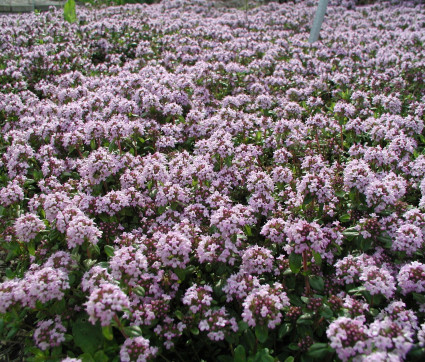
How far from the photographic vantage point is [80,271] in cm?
386

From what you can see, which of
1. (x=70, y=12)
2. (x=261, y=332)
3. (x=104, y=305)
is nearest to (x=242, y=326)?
(x=261, y=332)

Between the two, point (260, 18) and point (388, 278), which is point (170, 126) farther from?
point (260, 18)

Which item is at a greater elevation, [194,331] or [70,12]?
[70,12]

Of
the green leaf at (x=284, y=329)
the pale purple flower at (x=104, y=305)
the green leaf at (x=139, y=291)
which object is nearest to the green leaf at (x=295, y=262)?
the green leaf at (x=284, y=329)

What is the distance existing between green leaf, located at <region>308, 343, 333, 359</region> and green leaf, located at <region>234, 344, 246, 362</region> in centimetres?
57

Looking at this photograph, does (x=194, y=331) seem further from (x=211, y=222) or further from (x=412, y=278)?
(x=412, y=278)

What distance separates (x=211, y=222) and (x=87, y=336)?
1.59 meters

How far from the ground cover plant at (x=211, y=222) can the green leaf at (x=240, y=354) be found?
12mm

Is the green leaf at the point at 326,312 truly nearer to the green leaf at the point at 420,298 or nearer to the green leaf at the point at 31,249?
the green leaf at the point at 420,298

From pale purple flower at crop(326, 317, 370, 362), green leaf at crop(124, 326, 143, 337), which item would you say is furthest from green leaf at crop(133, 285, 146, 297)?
pale purple flower at crop(326, 317, 370, 362)

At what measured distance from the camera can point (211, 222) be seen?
12.5 feet

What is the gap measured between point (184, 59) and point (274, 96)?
296 cm

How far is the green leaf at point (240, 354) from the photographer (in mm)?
3160

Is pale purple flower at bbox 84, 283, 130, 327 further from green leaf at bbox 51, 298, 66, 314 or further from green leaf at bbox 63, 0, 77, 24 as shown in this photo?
green leaf at bbox 63, 0, 77, 24
